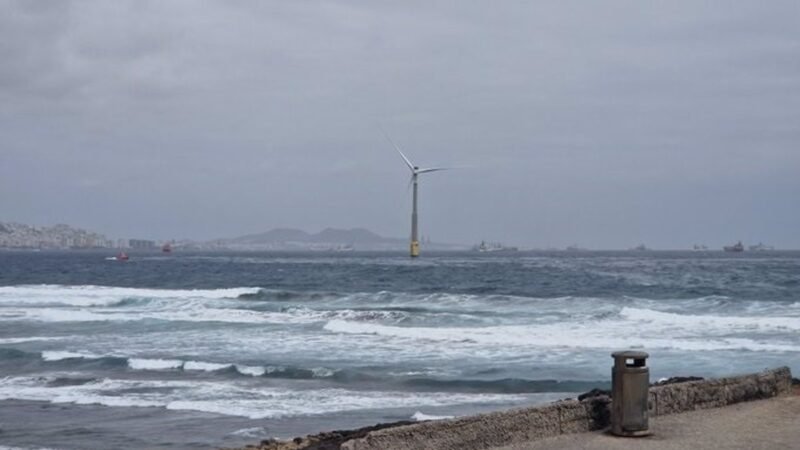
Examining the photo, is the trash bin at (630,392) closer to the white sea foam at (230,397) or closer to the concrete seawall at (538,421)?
the concrete seawall at (538,421)

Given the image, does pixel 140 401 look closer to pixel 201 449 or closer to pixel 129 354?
pixel 201 449

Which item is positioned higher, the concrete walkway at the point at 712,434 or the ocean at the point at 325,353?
the concrete walkway at the point at 712,434

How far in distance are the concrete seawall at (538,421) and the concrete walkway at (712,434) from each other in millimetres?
106

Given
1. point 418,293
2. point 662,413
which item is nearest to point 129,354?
point 662,413

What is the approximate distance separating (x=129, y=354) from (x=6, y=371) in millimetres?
3011

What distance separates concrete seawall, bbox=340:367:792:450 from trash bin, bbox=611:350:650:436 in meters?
0.42

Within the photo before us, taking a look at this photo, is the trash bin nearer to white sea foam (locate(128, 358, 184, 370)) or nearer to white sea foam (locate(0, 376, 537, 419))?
white sea foam (locate(0, 376, 537, 419))

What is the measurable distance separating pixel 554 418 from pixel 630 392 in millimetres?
635

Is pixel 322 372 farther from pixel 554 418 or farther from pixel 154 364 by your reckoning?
pixel 554 418

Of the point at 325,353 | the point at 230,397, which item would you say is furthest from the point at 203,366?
the point at 230,397

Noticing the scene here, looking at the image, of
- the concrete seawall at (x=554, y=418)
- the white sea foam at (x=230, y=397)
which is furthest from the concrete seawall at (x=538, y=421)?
the white sea foam at (x=230, y=397)

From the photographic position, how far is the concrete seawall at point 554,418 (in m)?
7.57

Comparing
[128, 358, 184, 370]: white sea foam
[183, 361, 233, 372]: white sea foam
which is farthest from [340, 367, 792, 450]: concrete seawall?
[128, 358, 184, 370]: white sea foam

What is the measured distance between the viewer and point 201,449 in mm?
12617
